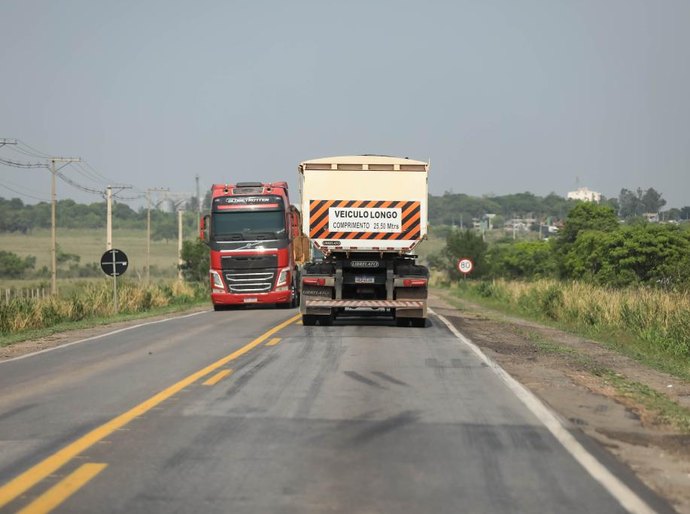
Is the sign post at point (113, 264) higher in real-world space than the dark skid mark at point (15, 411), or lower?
higher

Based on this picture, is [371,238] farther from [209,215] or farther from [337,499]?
[337,499]

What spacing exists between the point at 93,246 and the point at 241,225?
429 feet

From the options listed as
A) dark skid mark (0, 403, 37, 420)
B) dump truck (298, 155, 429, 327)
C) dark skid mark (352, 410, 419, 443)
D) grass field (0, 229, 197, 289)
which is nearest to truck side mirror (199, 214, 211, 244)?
dump truck (298, 155, 429, 327)

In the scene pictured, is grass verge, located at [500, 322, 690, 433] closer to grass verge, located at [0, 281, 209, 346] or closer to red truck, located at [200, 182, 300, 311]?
grass verge, located at [0, 281, 209, 346]

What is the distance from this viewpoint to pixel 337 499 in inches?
255

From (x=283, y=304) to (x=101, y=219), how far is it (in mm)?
168767

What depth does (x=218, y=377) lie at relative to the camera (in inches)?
509

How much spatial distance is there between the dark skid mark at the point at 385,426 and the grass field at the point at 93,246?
357ft

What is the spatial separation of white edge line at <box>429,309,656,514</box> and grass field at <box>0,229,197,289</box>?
107 metres

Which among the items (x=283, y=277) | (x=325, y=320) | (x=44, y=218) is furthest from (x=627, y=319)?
(x=44, y=218)

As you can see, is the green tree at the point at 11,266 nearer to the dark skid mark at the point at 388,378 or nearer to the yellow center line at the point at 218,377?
the yellow center line at the point at 218,377

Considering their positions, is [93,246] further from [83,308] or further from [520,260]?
[83,308]

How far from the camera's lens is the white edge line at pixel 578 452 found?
6.52m

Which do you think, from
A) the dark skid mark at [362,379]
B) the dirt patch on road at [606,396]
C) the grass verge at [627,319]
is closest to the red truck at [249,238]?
the grass verge at [627,319]
